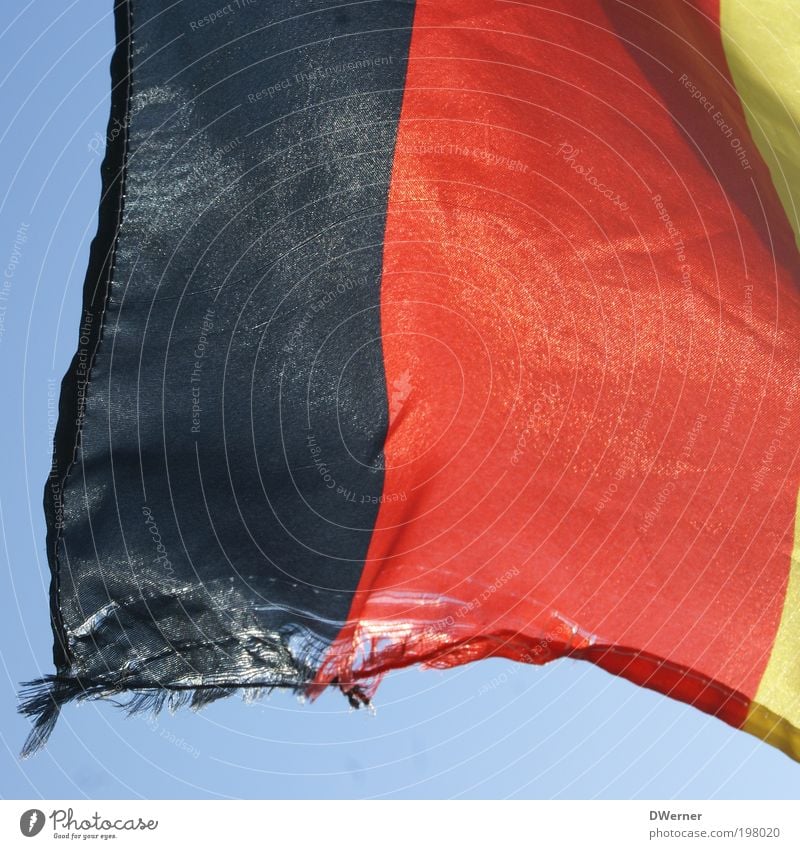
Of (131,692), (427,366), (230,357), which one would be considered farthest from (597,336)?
(131,692)

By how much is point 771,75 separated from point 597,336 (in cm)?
130

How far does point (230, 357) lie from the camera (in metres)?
3.66

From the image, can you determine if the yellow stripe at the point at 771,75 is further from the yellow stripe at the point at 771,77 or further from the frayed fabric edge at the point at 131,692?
the frayed fabric edge at the point at 131,692

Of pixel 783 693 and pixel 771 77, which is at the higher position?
pixel 771 77

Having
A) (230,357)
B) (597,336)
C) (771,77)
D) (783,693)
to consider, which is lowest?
(783,693)

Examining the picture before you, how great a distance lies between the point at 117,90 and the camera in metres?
3.50

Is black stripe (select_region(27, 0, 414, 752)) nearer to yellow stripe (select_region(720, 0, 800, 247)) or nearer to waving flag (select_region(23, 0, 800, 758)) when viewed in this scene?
waving flag (select_region(23, 0, 800, 758))

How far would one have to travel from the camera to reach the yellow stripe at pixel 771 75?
419 centimetres

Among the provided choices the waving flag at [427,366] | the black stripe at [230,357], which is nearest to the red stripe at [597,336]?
the waving flag at [427,366]

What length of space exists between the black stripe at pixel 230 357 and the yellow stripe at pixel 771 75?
130 centimetres

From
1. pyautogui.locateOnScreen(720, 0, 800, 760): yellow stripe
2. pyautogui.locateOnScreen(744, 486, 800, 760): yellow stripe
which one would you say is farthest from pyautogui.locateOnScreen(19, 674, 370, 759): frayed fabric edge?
pyautogui.locateOnScreen(720, 0, 800, 760): yellow stripe

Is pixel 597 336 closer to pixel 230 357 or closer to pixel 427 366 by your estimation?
pixel 427 366

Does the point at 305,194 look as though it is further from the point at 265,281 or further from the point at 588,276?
the point at 588,276

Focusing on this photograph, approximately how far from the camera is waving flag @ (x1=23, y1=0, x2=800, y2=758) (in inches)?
134
